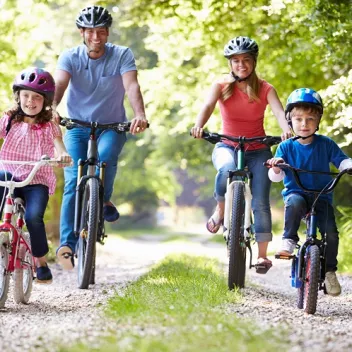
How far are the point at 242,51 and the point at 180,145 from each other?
2083cm

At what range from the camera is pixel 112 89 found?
8.23 m

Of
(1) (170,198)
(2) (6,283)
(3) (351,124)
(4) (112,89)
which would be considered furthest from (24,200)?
(1) (170,198)

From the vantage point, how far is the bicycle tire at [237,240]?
7285mm

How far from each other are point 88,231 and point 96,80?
153 cm

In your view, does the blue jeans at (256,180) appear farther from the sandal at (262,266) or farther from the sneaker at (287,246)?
the sneaker at (287,246)

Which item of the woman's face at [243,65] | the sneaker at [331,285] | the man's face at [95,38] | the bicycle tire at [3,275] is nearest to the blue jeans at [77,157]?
the man's face at [95,38]

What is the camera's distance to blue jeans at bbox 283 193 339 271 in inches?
263

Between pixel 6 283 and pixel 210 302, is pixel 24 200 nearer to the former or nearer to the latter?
pixel 6 283

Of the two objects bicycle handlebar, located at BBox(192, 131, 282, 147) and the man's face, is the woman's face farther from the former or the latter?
the man's face

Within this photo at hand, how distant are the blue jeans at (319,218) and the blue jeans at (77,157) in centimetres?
197

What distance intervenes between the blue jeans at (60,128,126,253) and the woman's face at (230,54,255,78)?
4.01 feet

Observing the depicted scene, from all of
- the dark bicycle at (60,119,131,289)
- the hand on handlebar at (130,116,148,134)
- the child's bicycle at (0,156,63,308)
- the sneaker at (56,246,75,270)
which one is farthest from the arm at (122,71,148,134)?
the child's bicycle at (0,156,63,308)

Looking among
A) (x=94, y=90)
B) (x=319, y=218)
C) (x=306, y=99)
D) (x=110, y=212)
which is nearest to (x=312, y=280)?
(x=319, y=218)

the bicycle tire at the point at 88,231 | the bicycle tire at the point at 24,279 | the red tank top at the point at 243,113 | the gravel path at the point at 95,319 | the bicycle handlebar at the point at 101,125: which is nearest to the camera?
the gravel path at the point at 95,319
